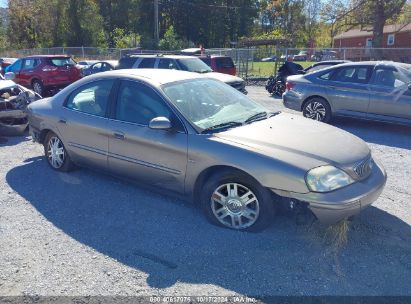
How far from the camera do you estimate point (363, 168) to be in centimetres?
378

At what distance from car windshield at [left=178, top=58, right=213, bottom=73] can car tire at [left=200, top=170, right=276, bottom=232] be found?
28.8ft

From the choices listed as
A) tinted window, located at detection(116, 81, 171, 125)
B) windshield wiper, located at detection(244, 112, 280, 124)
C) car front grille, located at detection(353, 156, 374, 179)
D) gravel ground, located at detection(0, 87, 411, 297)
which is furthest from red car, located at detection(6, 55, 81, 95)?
car front grille, located at detection(353, 156, 374, 179)

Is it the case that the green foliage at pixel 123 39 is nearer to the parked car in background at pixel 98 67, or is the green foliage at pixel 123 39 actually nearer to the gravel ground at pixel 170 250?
the parked car in background at pixel 98 67

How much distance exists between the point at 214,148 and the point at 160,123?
2.04 feet

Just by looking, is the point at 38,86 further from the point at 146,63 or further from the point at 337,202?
the point at 337,202

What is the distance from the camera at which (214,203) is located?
393cm

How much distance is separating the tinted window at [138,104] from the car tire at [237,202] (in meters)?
0.92

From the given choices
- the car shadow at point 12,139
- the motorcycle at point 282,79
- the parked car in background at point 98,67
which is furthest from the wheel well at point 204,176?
the parked car in background at point 98,67

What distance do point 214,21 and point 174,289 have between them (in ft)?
167

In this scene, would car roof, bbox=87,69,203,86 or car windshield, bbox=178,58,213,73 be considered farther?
car windshield, bbox=178,58,213,73

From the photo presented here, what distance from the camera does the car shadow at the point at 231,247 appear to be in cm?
310

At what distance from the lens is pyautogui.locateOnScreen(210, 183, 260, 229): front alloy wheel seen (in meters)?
3.73

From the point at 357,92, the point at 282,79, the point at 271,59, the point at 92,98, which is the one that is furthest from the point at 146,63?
the point at 271,59

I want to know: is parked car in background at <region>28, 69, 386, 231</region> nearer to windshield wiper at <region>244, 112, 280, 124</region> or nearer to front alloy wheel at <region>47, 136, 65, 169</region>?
windshield wiper at <region>244, 112, 280, 124</region>
